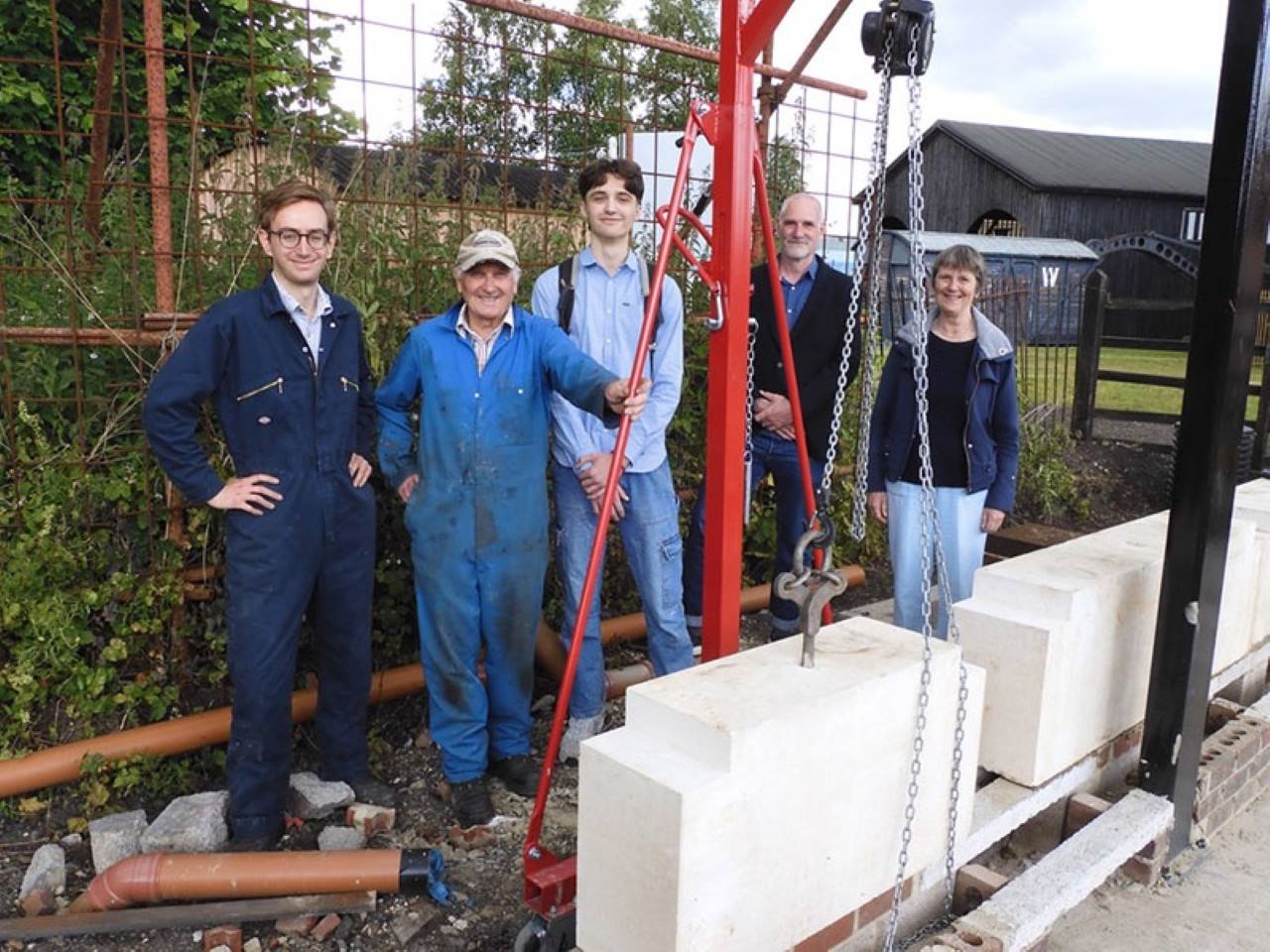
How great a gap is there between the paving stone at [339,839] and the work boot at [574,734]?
2.76ft

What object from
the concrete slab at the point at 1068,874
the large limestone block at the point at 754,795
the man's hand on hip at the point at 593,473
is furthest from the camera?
the man's hand on hip at the point at 593,473

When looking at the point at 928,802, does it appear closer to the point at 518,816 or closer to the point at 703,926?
the point at 703,926

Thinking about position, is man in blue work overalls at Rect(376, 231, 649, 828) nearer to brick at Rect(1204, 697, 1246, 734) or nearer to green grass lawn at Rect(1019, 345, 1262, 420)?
brick at Rect(1204, 697, 1246, 734)

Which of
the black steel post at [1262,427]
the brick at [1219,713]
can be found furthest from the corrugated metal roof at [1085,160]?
the brick at [1219,713]

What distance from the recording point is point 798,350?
15.2ft

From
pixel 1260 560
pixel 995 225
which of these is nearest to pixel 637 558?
pixel 1260 560

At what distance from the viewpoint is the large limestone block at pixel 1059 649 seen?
322 cm

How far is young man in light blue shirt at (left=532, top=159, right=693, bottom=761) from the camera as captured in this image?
12.3 feet

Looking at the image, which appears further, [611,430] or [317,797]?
[611,430]

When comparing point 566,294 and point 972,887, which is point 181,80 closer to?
point 566,294

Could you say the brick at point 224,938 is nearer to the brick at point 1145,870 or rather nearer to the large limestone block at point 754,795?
the large limestone block at point 754,795

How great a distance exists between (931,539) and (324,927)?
8.53ft

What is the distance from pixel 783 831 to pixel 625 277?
2196mm

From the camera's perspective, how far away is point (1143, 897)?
3.24 meters
